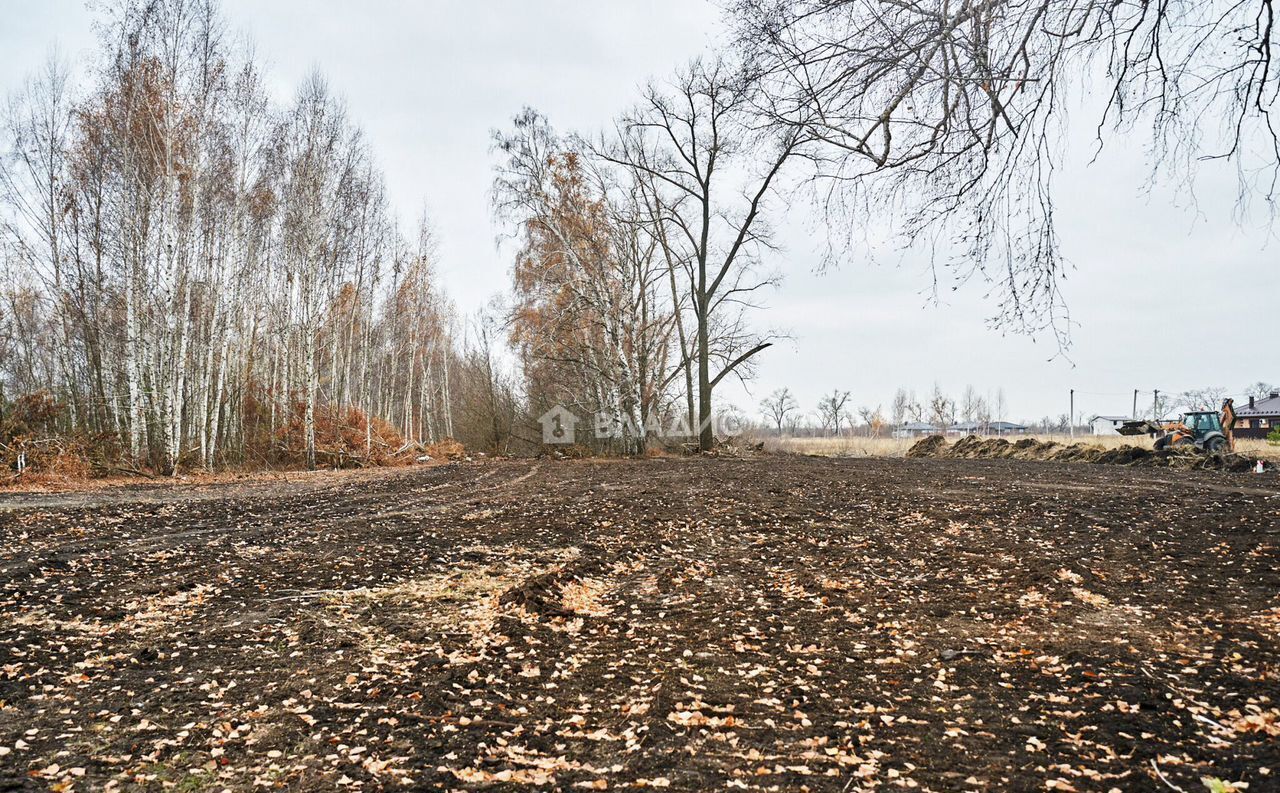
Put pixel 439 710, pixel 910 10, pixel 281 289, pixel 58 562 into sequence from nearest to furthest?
1. pixel 439 710
2. pixel 910 10
3. pixel 58 562
4. pixel 281 289

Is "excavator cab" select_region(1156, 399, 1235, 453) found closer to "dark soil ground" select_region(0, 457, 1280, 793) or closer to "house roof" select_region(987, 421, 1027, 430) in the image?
"dark soil ground" select_region(0, 457, 1280, 793)

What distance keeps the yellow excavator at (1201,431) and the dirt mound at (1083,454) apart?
2.32ft

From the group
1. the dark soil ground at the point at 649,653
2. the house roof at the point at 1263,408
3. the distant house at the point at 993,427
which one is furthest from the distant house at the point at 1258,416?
the dark soil ground at the point at 649,653

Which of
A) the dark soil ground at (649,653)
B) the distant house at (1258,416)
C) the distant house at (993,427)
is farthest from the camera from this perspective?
the distant house at (993,427)

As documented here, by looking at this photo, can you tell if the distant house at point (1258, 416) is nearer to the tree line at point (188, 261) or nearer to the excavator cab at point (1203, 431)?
the excavator cab at point (1203, 431)

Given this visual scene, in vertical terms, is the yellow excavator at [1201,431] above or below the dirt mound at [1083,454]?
above

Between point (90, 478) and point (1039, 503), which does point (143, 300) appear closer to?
point (90, 478)

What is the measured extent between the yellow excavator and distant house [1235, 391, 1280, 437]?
2990cm

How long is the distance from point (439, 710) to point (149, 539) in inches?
222

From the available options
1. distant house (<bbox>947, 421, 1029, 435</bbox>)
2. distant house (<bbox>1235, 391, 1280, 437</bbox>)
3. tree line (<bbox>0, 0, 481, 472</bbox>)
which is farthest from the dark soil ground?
distant house (<bbox>947, 421, 1029, 435</bbox>)

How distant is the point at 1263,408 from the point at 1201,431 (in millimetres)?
42486

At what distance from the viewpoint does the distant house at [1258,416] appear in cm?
4680

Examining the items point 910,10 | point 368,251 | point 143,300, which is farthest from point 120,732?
point 368,251

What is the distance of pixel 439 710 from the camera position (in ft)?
10.7
